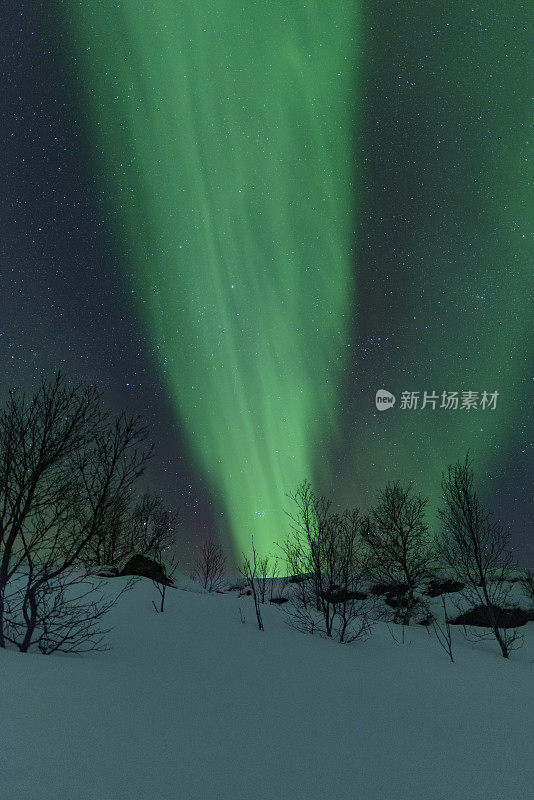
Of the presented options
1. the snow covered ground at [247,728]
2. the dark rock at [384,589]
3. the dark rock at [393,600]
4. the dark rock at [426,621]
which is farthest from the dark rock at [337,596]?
the dark rock at [384,589]

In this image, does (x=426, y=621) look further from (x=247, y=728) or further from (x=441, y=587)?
(x=247, y=728)

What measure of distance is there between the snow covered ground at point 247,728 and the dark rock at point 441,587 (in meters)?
21.3

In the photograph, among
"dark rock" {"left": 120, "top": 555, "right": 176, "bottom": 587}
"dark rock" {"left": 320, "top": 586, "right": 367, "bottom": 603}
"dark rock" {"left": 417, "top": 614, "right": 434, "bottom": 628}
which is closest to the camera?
"dark rock" {"left": 320, "top": 586, "right": 367, "bottom": 603}

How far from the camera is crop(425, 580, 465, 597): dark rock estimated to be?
1017 inches

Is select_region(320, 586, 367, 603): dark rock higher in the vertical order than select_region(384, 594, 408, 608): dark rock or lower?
higher

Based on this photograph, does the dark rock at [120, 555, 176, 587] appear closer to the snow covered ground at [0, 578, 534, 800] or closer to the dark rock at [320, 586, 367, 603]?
the dark rock at [320, 586, 367, 603]

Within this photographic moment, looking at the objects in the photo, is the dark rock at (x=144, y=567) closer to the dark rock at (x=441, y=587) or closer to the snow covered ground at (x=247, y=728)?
the snow covered ground at (x=247, y=728)

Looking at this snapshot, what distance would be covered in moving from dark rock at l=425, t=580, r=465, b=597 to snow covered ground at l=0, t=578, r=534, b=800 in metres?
21.3

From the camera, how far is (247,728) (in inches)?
149

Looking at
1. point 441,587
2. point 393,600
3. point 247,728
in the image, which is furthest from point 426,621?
point 247,728

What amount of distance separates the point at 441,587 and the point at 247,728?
90.1 ft

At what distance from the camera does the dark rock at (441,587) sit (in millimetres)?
25820

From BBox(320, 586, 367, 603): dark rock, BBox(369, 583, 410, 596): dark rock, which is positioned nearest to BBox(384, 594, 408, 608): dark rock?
BBox(369, 583, 410, 596): dark rock

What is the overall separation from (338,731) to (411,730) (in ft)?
2.92
